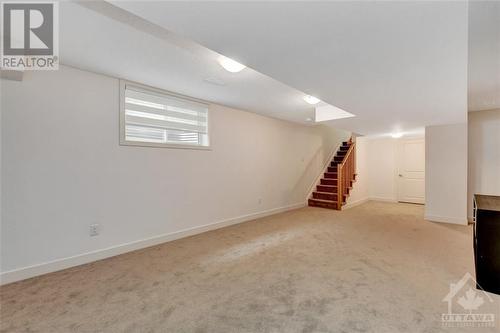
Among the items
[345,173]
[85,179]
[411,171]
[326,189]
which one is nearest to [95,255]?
[85,179]

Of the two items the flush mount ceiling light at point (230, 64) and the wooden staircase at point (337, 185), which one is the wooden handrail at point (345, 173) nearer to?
the wooden staircase at point (337, 185)

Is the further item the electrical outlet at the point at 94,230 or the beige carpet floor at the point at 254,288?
the electrical outlet at the point at 94,230

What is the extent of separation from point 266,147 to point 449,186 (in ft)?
12.6

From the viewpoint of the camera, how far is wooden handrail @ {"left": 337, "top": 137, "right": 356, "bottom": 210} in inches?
234

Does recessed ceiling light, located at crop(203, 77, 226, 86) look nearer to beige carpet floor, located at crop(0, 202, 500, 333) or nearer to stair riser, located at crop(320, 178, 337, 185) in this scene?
beige carpet floor, located at crop(0, 202, 500, 333)

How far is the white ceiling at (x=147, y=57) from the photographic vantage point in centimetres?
175

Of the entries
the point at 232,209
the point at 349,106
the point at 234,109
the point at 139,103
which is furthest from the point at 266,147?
the point at 139,103

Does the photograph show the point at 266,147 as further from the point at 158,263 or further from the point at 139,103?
the point at 158,263

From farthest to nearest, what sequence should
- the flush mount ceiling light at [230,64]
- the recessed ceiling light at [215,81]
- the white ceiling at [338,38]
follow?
the recessed ceiling light at [215,81], the flush mount ceiling light at [230,64], the white ceiling at [338,38]

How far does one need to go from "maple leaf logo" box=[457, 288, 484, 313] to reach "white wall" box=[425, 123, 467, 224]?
125 inches

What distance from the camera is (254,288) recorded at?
2201 millimetres

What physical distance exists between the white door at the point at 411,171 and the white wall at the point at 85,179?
5.82 metres

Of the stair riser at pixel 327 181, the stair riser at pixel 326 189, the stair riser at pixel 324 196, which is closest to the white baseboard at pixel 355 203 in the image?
the stair riser at pixel 324 196

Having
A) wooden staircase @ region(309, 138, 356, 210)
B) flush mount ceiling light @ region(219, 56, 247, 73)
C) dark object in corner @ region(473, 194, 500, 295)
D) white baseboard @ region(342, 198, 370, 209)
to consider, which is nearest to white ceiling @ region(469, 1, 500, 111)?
dark object in corner @ region(473, 194, 500, 295)
